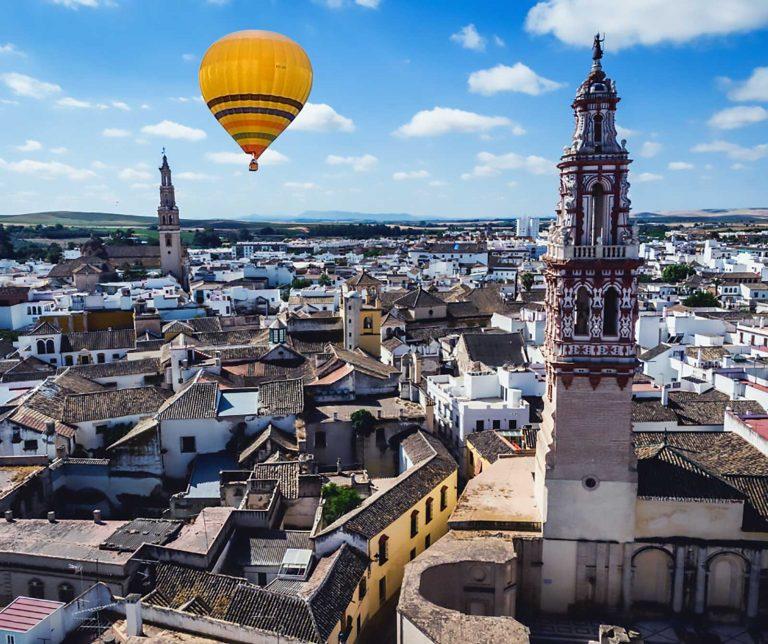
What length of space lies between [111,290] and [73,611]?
67779 millimetres

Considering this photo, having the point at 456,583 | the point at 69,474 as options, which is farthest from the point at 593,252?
the point at 69,474

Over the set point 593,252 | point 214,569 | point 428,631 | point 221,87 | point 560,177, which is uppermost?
point 221,87

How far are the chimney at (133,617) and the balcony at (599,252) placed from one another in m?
14.7

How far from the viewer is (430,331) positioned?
201 ft

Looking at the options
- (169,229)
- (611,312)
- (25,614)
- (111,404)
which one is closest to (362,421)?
(111,404)

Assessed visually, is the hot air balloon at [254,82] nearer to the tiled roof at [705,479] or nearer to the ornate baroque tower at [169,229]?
the tiled roof at [705,479]

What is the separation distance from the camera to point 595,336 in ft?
61.6

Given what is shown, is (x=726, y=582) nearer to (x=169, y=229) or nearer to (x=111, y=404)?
(x=111, y=404)

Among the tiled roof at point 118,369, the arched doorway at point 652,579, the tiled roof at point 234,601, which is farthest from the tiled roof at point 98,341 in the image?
the arched doorway at point 652,579

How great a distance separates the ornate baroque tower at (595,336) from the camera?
18.7m

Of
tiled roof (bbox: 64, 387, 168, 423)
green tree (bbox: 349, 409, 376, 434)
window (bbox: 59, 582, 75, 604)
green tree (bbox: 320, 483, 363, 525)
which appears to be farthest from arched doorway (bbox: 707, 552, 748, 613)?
tiled roof (bbox: 64, 387, 168, 423)

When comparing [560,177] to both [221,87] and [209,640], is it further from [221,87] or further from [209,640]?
[221,87]

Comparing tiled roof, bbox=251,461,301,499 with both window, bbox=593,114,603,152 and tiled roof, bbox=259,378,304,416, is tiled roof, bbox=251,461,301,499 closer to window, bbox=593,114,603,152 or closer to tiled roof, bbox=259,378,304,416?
tiled roof, bbox=259,378,304,416

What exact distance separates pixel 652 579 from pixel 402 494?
28.5ft
